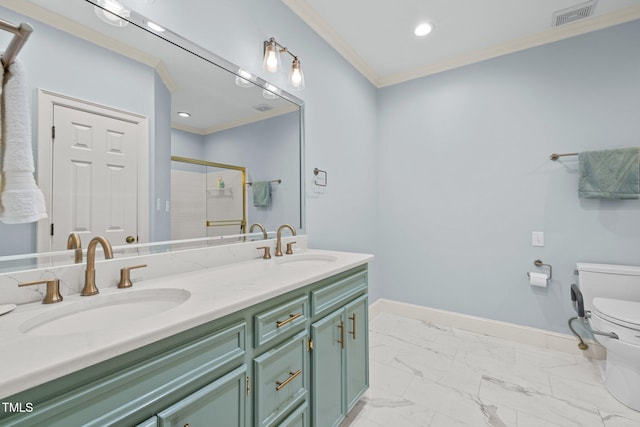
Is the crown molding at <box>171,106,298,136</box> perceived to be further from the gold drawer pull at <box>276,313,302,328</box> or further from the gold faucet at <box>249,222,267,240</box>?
the gold drawer pull at <box>276,313,302,328</box>

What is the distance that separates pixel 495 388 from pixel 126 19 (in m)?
2.79

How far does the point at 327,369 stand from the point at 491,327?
197cm

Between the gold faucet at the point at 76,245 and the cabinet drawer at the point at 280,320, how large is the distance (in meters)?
0.68

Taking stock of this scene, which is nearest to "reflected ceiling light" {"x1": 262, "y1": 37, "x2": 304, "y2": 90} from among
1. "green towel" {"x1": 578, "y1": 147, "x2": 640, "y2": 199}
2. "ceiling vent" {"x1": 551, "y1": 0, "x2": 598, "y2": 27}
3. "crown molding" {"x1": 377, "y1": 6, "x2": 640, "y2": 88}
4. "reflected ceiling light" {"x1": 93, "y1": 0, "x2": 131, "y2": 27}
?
"reflected ceiling light" {"x1": 93, "y1": 0, "x2": 131, "y2": 27}

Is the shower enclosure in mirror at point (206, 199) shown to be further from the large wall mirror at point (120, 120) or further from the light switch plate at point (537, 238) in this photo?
the light switch plate at point (537, 238)

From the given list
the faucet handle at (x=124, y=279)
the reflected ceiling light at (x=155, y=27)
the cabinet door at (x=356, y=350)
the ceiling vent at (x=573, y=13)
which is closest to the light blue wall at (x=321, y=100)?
the reflected ceiling light at (x=155, y=27)

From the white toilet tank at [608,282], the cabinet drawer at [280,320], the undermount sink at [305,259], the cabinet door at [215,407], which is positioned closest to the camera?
the cabinet door at [215,407]

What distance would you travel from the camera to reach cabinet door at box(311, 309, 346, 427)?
1.21m

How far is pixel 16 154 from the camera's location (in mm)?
750

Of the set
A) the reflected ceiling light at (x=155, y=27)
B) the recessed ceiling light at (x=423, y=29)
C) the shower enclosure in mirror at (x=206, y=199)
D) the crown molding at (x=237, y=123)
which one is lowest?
the shower enclosure in mirror at (x=206, y=199)

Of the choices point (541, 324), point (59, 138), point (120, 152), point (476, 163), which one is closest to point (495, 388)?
point (541, 324)

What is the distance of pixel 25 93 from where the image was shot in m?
0.77

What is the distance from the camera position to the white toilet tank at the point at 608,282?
186cm

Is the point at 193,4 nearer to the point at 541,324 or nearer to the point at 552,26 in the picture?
the point at 552,26
